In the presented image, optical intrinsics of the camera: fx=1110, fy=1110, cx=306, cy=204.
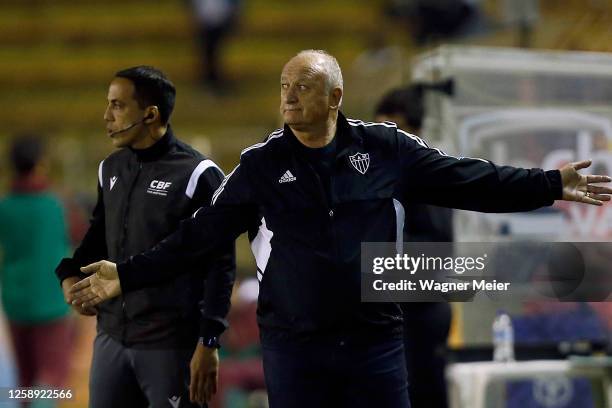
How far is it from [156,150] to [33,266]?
2.57 meters

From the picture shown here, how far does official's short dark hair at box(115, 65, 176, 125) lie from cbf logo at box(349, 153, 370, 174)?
805mm

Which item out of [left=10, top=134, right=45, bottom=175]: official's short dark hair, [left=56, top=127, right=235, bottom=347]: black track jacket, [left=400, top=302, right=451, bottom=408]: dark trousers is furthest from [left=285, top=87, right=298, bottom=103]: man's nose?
[left=10, top=134, right=45, bottom=175]: official's short dark hair

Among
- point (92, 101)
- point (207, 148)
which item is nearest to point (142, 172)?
point (207, 148)

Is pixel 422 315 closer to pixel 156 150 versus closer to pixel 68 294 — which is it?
pixel 156 150

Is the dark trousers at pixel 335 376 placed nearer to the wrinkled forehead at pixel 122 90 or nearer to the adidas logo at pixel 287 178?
the adidas logo at pixel 287 178

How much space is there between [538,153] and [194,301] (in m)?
1.97

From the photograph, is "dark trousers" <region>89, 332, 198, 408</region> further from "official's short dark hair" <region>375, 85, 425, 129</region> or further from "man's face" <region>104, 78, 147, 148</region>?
"official's short dark hair" <region>375, 85, 425, 129</region>

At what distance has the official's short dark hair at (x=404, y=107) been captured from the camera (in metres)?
4.46

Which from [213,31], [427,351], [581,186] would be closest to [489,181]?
[581,186]

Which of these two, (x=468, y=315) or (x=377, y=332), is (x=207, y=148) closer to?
(x=468, y=315)

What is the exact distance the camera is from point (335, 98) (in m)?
3.17

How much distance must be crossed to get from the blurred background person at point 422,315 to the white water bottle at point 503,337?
276 mm

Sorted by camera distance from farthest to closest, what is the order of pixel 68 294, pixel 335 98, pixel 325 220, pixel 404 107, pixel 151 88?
pixel 404 107 < pixel 151 88 < pixel 68 294 < pixel 335 98 < pixel 325 220

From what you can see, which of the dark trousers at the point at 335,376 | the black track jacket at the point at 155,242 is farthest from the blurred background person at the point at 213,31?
the dark trousers at the point at 335,376
